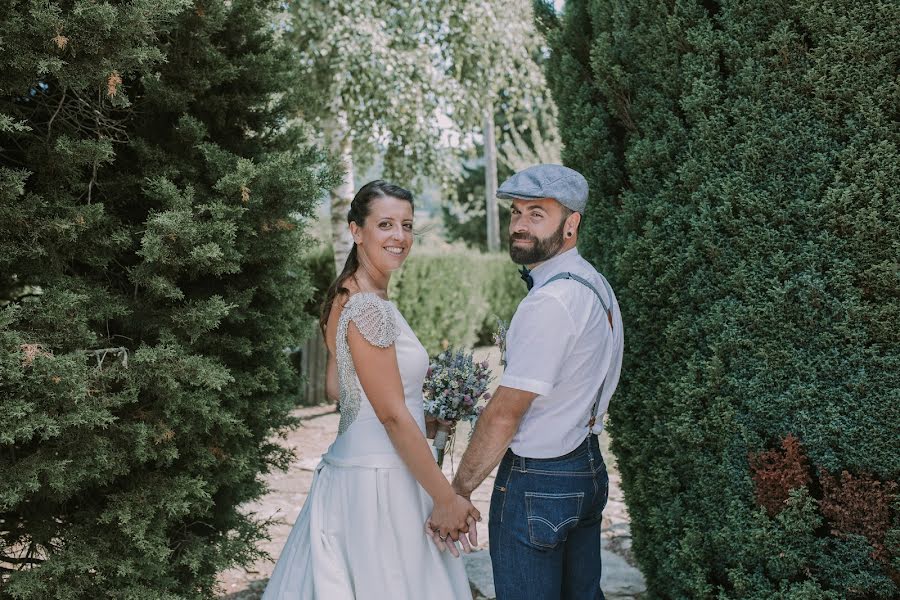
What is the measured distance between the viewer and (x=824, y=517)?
8.50 feet

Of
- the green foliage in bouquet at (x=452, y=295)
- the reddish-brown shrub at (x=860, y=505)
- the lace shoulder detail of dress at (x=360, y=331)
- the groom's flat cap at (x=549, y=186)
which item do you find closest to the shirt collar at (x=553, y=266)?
the groom's flat cap at (x=549, y=186)

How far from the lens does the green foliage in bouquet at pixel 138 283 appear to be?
8.29 ft

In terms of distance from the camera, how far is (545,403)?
99.3 inches

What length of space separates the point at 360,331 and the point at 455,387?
56 cm

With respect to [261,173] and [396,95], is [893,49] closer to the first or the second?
[261,173]

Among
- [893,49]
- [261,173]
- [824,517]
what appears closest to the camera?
[893,49]

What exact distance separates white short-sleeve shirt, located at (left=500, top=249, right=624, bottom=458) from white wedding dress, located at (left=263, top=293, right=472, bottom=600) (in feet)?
1.45

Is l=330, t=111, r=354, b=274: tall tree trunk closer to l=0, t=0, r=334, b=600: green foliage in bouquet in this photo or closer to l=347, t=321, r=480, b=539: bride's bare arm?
l=0, t=0, r=334, b=600: green foliage in bouquet

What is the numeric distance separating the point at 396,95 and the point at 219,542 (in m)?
6.95

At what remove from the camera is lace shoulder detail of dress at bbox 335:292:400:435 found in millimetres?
2504

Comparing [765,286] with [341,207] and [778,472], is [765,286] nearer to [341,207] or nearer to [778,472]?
[778,472]

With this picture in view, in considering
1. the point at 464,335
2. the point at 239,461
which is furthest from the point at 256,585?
the point at 464,335

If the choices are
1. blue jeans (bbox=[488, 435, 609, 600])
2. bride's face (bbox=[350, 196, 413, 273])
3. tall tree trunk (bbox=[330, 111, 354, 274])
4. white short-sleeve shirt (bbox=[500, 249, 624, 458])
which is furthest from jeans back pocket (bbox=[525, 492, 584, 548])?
tall tree trunk (bbox=[330, 111, 354, 274])

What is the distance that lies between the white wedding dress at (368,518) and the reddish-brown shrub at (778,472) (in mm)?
1171
